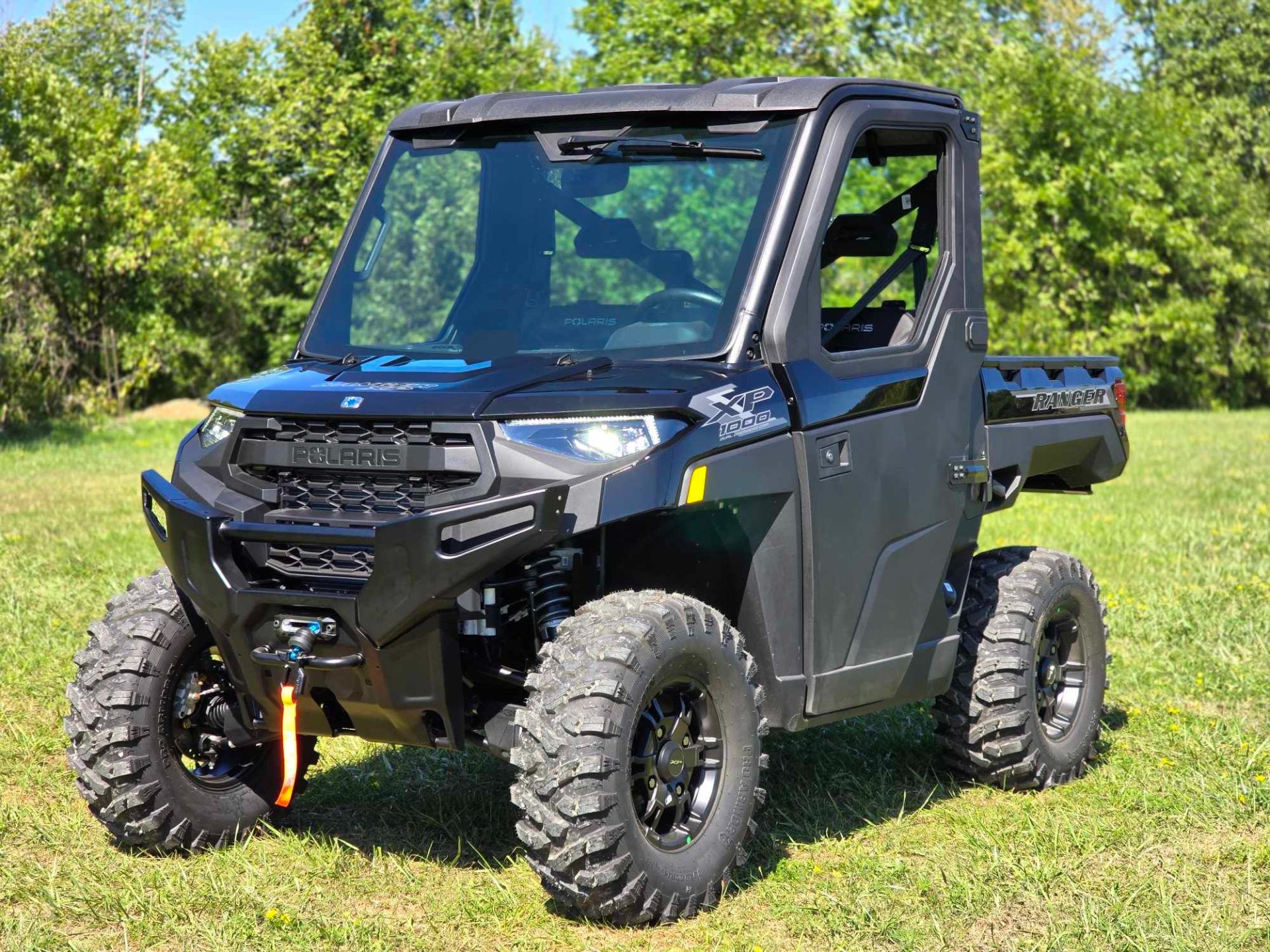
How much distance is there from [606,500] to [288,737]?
1.20 m

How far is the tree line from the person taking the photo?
24.2m

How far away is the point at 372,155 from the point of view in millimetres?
30578

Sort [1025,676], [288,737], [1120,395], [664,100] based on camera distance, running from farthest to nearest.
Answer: [1120,395] → [1025,676] → [664,100] → [288,737]

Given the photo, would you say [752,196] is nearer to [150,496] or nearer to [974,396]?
[974,396]

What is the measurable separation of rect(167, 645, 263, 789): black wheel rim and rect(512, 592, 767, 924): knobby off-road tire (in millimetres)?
1344

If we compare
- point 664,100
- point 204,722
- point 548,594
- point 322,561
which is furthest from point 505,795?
point 664,100

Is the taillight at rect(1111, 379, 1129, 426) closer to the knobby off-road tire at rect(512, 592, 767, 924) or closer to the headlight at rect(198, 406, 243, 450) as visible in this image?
the knobby off-road tire at rect(512, 592, 767, 924)

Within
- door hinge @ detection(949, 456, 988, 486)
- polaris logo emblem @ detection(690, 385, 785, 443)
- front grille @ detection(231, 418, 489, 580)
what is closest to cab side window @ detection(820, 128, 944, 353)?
door hinge @ detection(949, 456, 988, 486)

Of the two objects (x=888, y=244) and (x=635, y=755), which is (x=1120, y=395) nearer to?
(x=888, y=244)

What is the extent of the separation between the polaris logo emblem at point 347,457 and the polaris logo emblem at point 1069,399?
281cm

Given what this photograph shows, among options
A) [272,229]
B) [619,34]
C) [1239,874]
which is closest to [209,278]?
[272,229]

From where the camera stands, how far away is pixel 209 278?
26.8 metres

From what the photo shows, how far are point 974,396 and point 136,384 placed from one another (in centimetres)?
2251

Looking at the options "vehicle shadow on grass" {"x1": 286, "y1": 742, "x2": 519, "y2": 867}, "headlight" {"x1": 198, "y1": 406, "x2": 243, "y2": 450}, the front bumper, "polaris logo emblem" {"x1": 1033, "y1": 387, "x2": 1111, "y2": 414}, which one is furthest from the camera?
"polaris logo emblem" {"x1": 1033, "y1": 387, "x2": 1111, "y2": 414}
